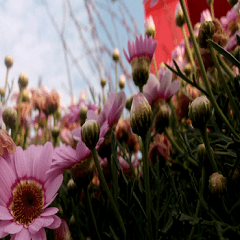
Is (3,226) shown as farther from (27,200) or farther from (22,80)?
(22,80)

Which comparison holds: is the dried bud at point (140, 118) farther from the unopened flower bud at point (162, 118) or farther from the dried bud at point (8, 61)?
the dried bud at point (8, 61)

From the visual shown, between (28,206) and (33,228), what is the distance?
0.22 ft

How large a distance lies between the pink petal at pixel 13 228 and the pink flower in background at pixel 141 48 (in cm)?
29

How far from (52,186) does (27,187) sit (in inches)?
1.8

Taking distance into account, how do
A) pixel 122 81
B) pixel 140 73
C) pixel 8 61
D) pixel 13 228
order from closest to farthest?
1. pixel 13 228
2. pixel 140 73
3. pixel 8 61
4. pixel 122 81

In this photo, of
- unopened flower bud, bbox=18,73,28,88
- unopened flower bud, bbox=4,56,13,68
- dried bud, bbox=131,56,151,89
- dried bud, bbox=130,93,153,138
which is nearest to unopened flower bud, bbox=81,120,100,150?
dried bud, bbox=130,93,153,138

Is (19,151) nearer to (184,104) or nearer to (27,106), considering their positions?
(184,104)

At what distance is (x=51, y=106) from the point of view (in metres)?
0.75

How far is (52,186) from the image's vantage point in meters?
0.32

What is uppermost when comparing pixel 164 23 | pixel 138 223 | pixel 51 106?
pixel 164 23

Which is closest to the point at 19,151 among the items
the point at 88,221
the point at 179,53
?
the point at 88,221

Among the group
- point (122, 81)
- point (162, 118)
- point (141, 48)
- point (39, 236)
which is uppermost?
point (122, 81)

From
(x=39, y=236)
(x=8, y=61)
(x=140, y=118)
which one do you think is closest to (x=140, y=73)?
(x=140, y=118)

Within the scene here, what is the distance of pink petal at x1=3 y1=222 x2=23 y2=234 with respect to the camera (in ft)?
0.88
